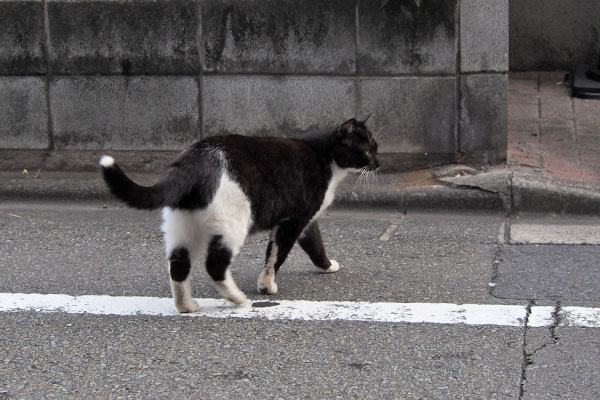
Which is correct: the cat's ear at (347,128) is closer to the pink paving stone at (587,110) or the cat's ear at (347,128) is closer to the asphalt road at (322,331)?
the asphalt road at (322,331)

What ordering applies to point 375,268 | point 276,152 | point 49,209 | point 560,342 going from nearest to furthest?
point 560,342 < point 276,152 < point 375,268 < point 49,209

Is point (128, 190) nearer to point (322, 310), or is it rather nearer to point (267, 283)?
point (267, 283)

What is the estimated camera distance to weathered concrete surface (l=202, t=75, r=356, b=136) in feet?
21.9

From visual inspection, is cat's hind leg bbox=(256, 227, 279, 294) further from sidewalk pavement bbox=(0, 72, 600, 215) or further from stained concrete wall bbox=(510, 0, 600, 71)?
stained concrete wall bbox=(510, 0, 600, 71)

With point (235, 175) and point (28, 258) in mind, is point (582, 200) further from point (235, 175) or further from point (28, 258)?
point (28, 258)

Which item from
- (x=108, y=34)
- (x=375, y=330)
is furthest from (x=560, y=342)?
(x=108, y=34)

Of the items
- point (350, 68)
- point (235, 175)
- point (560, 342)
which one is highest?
point (350, 68)

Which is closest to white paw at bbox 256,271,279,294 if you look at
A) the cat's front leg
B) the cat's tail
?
the cat's front leg

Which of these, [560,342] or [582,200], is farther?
[582,200]

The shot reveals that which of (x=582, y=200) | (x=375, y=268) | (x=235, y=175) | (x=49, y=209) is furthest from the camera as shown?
(x=49, y=209)

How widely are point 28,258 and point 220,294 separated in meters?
1.43

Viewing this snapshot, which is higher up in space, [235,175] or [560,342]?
[235,175]

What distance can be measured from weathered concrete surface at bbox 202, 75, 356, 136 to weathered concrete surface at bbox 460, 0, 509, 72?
0.90 metres

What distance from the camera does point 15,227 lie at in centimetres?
604
